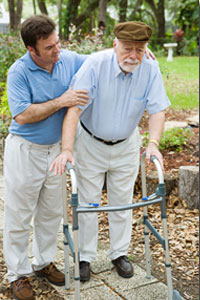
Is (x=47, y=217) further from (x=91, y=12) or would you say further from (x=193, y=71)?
(x=91, y=12)

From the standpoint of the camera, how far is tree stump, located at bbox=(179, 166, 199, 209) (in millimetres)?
4461

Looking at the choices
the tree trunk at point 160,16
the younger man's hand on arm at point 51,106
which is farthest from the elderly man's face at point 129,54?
the tree trunk at point 160,16

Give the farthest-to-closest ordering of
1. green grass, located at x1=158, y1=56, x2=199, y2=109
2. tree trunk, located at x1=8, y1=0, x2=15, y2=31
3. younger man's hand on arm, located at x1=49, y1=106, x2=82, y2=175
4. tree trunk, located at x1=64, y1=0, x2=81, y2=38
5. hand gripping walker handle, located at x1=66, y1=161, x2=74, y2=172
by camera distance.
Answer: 1. tree trunk, located at x1=64, y1=0, x2=81, y2=38
2. tree trunk, located at x1=8, y1=0, x2=15, y2=31
3. green grass, located at x1=158, y1=56, x2=199, y2=109
4. younger man's hand on arm, located at x1=49, y1=106, x2=82, y2=175
5. hand gripping walker handle, located at x1=66, y1=161, x2=74, y2=172

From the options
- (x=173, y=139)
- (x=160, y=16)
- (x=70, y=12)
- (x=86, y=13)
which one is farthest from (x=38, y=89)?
(x=160, y=16)

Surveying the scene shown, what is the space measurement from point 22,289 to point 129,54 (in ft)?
5.93

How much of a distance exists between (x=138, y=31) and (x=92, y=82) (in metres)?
0.48

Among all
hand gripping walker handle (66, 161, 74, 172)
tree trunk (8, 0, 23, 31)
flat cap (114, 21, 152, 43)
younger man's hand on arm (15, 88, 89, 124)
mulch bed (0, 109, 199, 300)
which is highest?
tree trunk (8, 0, 23, 31)

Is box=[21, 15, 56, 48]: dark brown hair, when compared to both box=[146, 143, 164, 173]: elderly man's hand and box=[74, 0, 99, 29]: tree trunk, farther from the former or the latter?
box=[74, 0, 99, 29]: tree trunk

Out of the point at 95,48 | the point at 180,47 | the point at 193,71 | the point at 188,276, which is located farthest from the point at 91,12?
the point at 188,276

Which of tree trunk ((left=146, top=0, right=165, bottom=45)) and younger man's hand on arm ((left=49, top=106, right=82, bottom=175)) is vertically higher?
tree trunk ((left=146, top=0, right=165, bottom=45))

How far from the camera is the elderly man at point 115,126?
2736mm

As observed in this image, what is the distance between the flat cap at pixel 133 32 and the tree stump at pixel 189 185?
Answer: 84.6 inches

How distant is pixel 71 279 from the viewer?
3262mm

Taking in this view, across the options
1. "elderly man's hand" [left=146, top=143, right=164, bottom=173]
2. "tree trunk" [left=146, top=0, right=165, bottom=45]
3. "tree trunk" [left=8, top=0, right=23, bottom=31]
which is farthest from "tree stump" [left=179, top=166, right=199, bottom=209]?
"tree trunk" [left=146, top=0, right=165, bottom=45]
